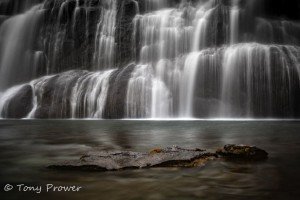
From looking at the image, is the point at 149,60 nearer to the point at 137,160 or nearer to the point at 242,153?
the point at 242,153

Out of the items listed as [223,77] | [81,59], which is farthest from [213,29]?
[81,59]

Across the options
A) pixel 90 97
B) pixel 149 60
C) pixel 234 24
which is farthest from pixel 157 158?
pixel 234 24

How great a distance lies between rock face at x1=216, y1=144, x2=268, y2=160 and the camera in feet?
22.3

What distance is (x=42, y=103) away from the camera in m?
32.3

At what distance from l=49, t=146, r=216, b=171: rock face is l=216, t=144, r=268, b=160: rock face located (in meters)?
0.31

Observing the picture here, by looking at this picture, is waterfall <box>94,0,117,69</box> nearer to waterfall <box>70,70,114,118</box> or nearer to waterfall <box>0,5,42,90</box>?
waterfall <box>70,70,114,118</box>

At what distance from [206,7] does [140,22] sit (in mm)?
7711

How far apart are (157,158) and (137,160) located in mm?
419

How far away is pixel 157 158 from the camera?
20.9 ft

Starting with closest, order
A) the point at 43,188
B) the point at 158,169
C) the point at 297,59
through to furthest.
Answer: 1. the point at 43,188
2. the point at 158,169
3. the point at 297,59

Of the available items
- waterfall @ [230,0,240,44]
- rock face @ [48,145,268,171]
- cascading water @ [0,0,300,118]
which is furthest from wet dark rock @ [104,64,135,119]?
rock face @ [48,145,268,171]

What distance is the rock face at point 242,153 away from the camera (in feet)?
22.3

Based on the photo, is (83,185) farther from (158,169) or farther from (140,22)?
(140,22)

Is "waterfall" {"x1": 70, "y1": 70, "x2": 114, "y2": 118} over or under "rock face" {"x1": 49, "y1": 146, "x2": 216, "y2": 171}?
over
